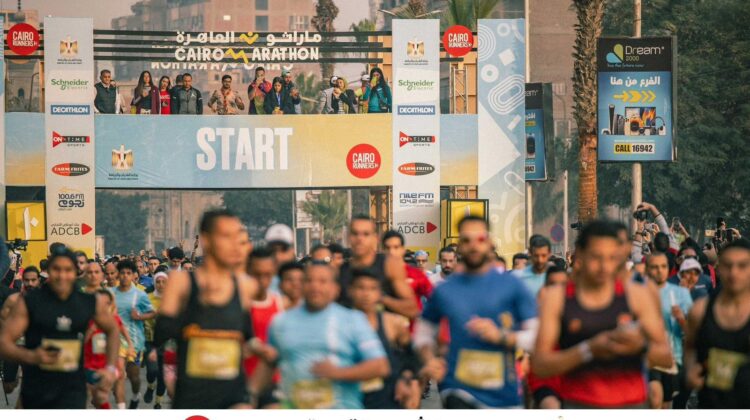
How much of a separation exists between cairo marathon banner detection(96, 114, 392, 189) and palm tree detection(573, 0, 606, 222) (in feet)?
14.5

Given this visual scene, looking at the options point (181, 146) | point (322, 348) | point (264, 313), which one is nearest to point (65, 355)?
point (264, 313)

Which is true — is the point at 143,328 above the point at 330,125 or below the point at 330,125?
below

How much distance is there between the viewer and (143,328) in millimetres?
18906

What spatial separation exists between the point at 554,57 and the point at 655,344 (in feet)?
373

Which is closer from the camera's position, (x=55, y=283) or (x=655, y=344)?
(x=655, y=344)

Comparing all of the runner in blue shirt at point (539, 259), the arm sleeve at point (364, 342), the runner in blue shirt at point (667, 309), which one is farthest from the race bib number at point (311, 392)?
the runner in blue shirt at point (539, 259)

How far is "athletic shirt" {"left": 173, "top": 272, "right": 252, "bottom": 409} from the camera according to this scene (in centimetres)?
925

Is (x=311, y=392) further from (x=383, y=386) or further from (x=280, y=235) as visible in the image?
(x=280, y=235)

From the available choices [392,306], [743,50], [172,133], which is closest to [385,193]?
[172,133]

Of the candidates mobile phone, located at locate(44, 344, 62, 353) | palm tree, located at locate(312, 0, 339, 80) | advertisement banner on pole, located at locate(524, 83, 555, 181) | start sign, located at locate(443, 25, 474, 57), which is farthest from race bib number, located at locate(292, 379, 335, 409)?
palm tree, located at locate(312, 0, 339, 80)

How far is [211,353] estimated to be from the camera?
9.30 meters

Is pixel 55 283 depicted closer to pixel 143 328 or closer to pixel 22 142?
pixel 143 328

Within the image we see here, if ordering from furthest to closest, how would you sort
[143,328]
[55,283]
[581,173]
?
[581,173], [143,328], [55,283]

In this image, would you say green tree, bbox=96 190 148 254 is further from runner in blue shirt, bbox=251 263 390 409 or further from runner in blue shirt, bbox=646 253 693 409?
runner in blue shirt, bbox=251 263 390 409
